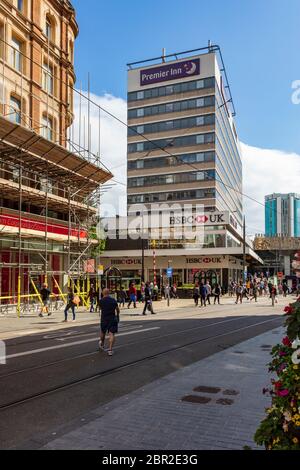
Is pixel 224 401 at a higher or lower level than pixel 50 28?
lower

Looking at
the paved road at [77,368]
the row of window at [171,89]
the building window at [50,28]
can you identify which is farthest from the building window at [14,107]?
the row of window at [171,89]

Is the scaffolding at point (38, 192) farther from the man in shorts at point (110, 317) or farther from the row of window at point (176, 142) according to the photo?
the row of window at point (176, 142)

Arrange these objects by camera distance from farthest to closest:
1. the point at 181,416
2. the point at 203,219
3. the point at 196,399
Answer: the point at 203,219, the point at 196,399, the point at 181,416

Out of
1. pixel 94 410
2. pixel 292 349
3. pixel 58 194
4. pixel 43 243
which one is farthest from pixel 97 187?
pixel 292 349

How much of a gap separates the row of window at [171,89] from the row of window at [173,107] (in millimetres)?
1962

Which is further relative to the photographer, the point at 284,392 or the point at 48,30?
the point at 48,30

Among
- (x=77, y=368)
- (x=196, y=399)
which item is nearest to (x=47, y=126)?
(x=77, y=368)

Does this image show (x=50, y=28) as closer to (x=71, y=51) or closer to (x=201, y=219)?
(x=71, y=51)

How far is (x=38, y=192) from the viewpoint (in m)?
26.0

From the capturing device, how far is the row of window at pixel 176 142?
72.9m

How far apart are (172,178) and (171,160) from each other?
3044 mm

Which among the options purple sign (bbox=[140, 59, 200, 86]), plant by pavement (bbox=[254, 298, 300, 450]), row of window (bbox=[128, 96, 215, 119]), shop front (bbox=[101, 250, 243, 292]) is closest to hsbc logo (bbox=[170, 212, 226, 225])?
shop front (bbox=[101, 250, 243, 292])

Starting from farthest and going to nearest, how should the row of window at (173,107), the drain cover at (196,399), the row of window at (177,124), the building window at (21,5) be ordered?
the row of window at (173,107)
the row of window at (177,124)
the building window at (21,5)
the drain cover at (196,399)

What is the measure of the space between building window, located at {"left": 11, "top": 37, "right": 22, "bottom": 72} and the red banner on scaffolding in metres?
9.28
